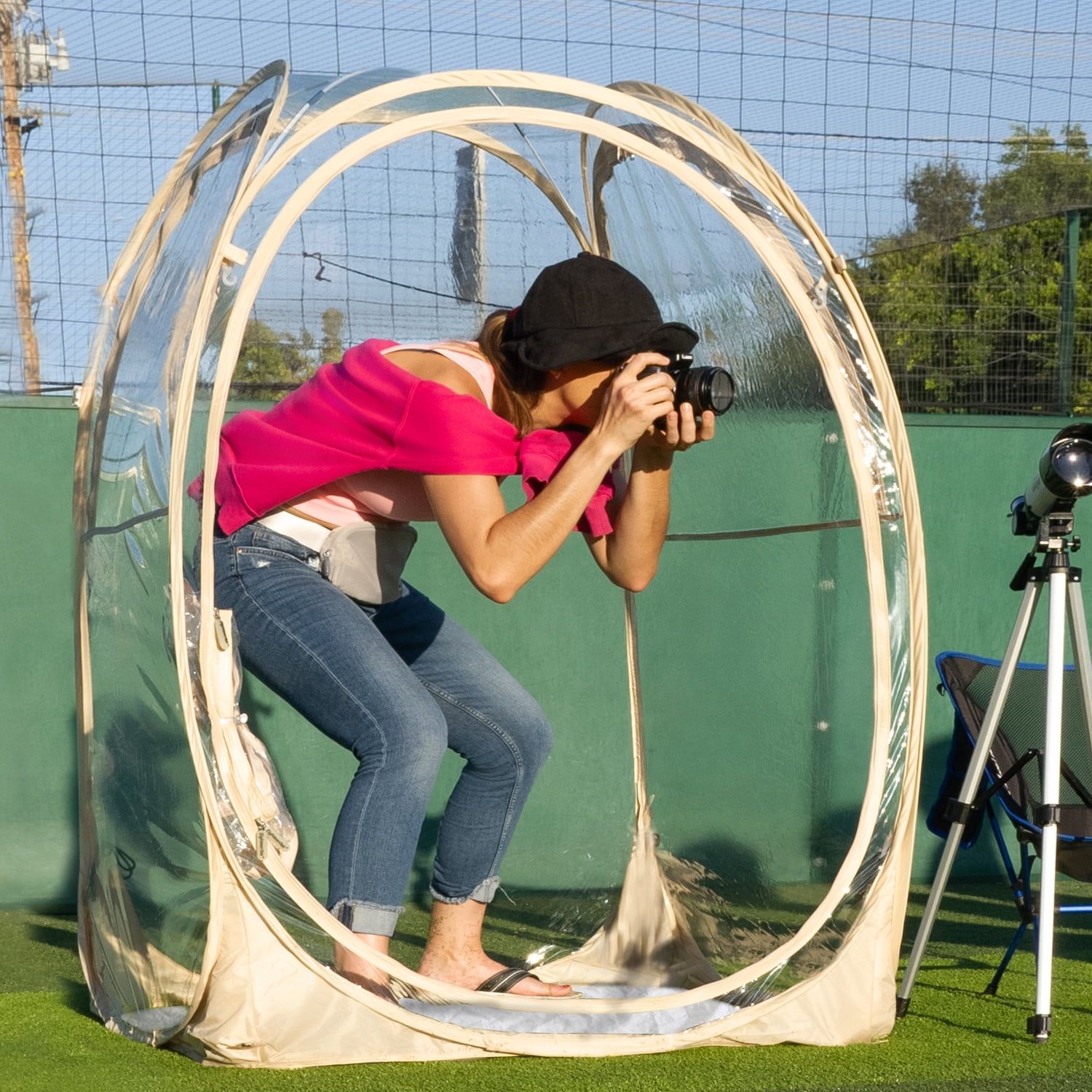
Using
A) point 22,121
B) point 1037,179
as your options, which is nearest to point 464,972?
point 22,121

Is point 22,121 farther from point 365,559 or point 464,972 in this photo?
point 464,972

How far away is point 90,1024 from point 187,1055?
0.34 m

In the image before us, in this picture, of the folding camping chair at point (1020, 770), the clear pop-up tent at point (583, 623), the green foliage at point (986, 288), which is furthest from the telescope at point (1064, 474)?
the green foliage at point (986, 288)

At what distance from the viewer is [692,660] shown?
341 centimetres

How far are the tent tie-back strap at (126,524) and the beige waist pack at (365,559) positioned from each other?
0.28 m

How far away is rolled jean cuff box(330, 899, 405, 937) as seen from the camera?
2.32 metres

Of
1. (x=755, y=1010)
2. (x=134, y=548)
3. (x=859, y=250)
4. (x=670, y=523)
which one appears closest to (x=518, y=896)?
(x=670, y=523)

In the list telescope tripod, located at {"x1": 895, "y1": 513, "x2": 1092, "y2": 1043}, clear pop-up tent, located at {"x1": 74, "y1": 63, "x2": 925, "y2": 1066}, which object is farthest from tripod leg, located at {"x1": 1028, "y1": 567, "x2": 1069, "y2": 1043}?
clear pop-up tent, located at {"x1": 74, "y1": 63, "x2": 925, "y2": 1066}

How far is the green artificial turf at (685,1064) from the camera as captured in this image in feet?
7.30

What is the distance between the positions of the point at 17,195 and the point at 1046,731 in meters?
2.86

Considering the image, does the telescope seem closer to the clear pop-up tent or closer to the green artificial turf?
the clear pop-up tent

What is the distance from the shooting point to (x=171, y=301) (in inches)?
96.1

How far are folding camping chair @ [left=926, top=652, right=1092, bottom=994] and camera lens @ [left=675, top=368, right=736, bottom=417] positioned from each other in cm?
91

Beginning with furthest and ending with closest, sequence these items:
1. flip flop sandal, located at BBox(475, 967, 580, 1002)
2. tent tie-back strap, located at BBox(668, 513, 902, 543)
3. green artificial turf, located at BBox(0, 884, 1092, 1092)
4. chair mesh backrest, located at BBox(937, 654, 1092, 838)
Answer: chair mesh backrest, located at BBox(937, 654, 1092, 838) → tent tie-back strap, located at BBox(668, 513, 902, 543) → flip flop sandal, located at BBox(475, 967, 580, 1002) → green artificial turf, located at BBox(0, 884, 1092, 1092)
